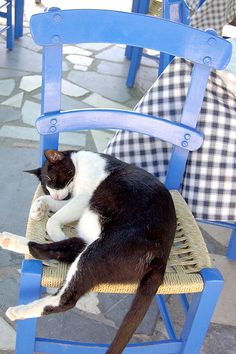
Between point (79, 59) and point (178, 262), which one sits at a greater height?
point (178, 262)

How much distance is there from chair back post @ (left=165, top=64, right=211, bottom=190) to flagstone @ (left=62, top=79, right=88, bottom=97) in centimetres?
177

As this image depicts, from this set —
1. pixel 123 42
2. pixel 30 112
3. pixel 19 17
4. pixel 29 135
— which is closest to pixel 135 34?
pixel 123 42

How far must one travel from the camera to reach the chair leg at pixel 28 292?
1.01 meters

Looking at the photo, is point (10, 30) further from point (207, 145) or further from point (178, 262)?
point (178, 262)

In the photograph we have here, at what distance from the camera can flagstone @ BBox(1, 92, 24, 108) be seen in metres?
2.80

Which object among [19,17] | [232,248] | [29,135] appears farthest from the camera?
[19,17]

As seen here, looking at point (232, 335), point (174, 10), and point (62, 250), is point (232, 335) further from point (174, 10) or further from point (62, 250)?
point (174, 10)

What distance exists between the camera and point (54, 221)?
1147 mm

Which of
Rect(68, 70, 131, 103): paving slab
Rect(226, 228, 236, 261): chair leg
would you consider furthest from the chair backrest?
Rect(68, 70, 131, 103): paving slab

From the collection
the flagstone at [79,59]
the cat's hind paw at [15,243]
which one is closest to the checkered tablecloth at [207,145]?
the cat's hind paw at [15,243]

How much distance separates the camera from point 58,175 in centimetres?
127

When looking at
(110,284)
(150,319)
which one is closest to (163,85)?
(110,284)

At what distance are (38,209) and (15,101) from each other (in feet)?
5.91

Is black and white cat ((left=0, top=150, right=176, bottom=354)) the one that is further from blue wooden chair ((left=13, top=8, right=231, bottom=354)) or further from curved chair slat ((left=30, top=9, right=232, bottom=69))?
curved chair slat ((left=30, top=9, right=232, bottom=69))
